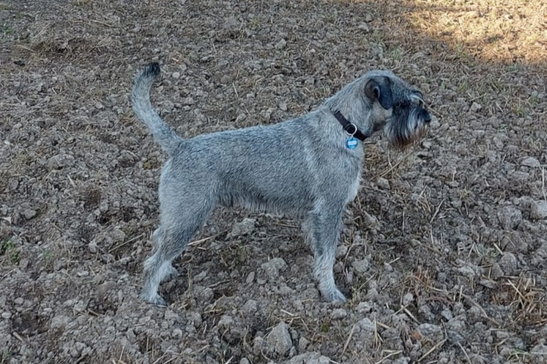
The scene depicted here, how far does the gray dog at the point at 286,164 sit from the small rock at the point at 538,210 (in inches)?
58.5

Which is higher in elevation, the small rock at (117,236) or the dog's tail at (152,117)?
the dog's tail at (152,117)

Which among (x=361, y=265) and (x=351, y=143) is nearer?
(x=351, y=143)

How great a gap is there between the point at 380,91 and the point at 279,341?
1922 mm

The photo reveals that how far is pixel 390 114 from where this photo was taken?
4.57m

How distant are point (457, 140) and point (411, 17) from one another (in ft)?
10.5

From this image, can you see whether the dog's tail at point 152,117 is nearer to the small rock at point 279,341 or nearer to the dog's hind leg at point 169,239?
the dog's hind leg at point 169,239

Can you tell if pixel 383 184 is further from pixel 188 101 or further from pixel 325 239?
pixel 188 101

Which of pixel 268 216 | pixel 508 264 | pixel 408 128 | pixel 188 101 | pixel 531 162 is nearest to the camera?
pixel 408 128

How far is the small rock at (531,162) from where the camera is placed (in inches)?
230

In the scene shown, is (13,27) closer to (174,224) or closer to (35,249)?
(35,249)

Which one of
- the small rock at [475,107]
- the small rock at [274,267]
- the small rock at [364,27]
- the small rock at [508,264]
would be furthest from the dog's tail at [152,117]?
the small rock at [364,27]

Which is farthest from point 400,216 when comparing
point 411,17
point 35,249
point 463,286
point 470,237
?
point 411,17

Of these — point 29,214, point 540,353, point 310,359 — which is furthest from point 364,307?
point 29,214

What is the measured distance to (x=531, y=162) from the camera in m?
5.88
